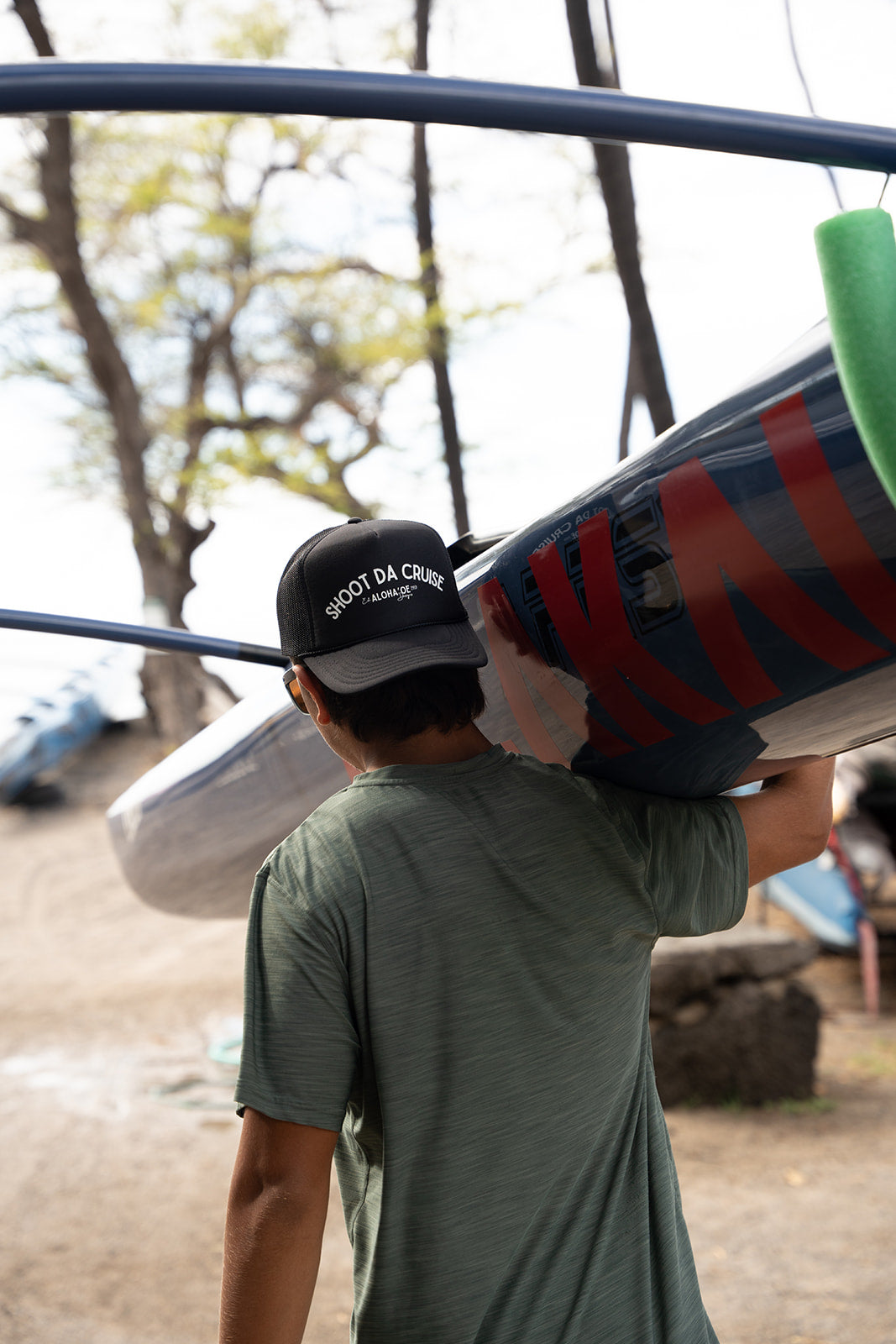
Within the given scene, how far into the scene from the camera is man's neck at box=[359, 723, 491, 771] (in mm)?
1038

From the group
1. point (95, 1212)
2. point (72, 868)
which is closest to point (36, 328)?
point (72, 868)

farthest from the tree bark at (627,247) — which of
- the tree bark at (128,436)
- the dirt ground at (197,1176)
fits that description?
the tree bark at (128,436)

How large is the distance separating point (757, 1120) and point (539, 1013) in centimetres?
414

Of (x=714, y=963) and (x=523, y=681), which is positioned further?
(x=714, y=963)

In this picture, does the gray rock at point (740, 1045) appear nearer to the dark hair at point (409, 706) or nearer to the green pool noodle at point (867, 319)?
the dark hair at point (409, 706)

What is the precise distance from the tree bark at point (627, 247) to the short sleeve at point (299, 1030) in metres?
5.54

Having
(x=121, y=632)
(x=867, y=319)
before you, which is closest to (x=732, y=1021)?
(x=121, y=632)

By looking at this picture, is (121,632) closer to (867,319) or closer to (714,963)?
(867,319)

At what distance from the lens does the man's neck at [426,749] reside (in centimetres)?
104

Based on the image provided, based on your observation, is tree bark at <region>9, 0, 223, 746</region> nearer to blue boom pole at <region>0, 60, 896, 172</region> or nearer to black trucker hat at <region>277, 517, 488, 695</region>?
blue boom pole at <region>0, 60, 896, 172</region>

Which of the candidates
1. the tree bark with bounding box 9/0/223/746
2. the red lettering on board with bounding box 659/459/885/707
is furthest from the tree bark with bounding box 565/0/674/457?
the tree bark with bounding box 9/0/223/746

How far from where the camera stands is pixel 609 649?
1274 mm

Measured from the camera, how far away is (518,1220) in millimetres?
962

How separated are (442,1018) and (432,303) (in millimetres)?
11946
